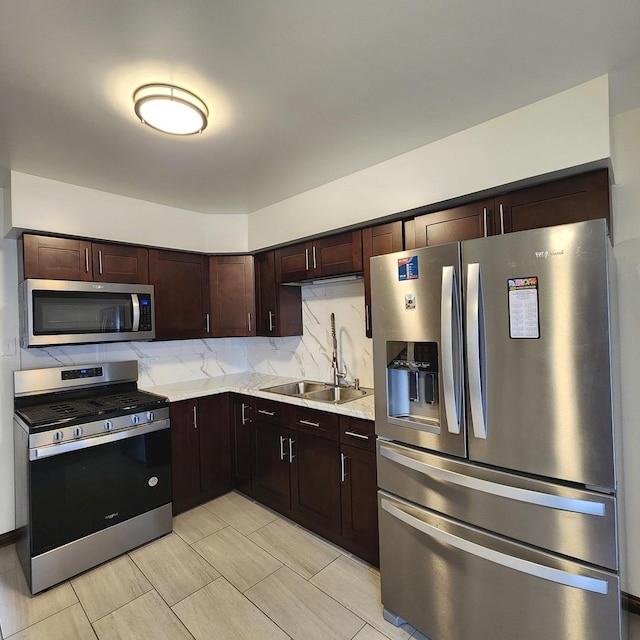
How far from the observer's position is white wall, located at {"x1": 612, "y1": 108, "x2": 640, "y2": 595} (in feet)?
6.11

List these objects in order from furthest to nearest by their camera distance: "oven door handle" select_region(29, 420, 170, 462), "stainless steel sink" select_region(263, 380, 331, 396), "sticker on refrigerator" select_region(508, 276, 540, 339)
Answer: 1. "stainless steel sink" select_region(263, 380, 331, 396)
2. "oven door handle" select_region(29, 420, 170, 462)
3. "sticker on refrigerator" select_region(508, 276, 540, 339)

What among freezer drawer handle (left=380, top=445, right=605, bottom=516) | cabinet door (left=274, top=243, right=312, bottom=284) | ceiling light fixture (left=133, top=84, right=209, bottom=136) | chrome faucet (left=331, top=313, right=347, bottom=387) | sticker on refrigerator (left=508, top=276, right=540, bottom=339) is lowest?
freezer drawer handle (left=380, top=445, right=605, bottom=516)

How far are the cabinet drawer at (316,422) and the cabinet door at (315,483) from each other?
0.04m

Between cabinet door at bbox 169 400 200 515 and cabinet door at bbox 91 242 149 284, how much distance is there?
1040mm

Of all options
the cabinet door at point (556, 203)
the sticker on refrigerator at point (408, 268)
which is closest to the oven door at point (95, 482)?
the sticker on refrigerator at point (408, 268)

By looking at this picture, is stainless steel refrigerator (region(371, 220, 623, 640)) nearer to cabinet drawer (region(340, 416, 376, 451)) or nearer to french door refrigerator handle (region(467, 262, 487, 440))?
french door refrigerator handle (region(467, 262, 487, 440))

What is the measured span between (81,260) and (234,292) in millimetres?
1212

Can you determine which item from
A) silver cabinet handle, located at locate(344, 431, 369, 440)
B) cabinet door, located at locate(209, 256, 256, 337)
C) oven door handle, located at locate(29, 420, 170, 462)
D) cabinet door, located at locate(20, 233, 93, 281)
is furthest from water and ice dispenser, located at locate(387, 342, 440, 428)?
cabinet door, located at locate(20, 233, 93, 281)

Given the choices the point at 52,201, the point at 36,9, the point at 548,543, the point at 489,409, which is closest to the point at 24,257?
the point at 52,201

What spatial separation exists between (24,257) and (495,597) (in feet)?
10.3

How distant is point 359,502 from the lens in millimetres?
2246

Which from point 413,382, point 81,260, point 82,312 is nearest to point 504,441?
point 413,382

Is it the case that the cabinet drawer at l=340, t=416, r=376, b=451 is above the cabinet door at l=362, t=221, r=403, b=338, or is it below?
below

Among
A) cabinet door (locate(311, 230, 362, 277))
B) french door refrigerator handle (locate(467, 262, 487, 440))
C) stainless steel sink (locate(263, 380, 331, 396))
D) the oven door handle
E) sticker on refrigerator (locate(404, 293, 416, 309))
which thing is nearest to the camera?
french door refrigerator handle (locate(467, 262, 487, 440))
